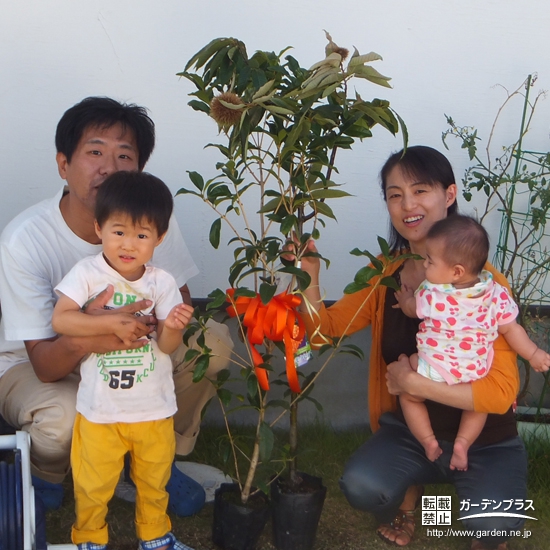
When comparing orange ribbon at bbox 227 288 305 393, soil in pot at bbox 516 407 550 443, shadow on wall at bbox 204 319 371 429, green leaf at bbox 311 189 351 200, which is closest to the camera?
green leaf at bbox 311 189 351 200

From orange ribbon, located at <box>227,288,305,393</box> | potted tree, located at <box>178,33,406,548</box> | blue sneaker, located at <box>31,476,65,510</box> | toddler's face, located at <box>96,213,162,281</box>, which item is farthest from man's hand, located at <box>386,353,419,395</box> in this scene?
blue sneaker, located at <box>31,476,65,510</box>

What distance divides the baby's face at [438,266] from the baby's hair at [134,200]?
0.81 metres

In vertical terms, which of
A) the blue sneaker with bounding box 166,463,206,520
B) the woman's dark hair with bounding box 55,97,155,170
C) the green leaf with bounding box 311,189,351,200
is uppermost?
the woman's dark hair with bounding box 55,97,155,170

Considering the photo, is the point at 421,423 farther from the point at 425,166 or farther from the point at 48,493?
the point at 48,493

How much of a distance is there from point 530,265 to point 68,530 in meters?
2.22

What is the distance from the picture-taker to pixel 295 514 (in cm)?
239

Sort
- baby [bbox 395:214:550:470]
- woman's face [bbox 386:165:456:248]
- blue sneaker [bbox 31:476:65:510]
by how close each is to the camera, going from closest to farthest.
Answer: baby [bbox 395:214:550:470], woman's face [bbox 386:165:456:248], blue sneaker [bbox 31:476:65:510]

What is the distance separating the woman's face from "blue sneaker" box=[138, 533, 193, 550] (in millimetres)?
1237

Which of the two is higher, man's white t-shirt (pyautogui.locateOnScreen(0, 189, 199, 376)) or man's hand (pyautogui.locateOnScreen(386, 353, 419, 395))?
man's white t-shirt (pyautogui.locateOnScreen(0, 189, 199, 376))

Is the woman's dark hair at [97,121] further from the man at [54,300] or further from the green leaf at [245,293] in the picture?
the green leaf at [245,293]

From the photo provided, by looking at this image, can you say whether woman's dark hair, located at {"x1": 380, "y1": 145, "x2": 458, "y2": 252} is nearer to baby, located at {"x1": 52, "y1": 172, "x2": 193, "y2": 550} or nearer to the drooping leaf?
baby, located at {"x1": 52, "y1": 172, "x2": 193, "y2": 550}

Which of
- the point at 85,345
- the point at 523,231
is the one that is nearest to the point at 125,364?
the point at 85,345

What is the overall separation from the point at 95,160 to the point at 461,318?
4.31ft

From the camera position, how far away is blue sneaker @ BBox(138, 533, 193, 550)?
230cm
